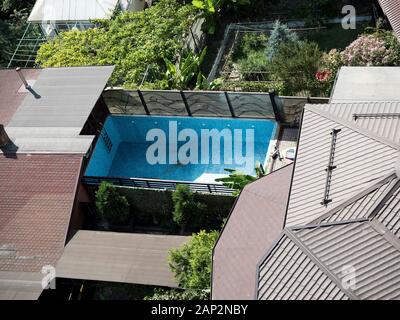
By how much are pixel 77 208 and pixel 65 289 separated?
3.21m

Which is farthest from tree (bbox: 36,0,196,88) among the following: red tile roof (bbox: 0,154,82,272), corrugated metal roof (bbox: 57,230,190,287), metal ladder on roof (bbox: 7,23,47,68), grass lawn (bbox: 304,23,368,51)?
corrugated metal roof (bbox: 57,230,190,287)

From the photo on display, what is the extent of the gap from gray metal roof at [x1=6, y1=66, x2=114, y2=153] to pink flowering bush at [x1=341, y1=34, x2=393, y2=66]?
1030 cm

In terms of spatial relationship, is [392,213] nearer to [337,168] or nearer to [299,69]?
[337,168]

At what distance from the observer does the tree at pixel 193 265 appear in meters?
17.4

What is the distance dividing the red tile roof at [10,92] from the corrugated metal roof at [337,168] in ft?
45.2

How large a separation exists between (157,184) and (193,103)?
4301mm

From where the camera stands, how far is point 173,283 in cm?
1759

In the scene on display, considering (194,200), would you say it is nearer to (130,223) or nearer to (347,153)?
(130,223)

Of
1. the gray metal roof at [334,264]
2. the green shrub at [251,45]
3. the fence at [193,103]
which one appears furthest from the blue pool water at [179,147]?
the gray metal roof at [334,264]

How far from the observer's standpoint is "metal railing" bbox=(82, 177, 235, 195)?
2052 centimetres

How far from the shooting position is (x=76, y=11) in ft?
97.7

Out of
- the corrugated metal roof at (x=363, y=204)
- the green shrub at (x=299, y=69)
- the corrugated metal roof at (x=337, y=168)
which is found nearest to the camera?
the corrugated metal roof at (x=363, y=204)

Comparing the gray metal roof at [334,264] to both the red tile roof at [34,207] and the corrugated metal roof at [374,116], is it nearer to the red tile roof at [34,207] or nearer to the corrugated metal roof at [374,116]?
the corrugated metal roof at [374,116]
